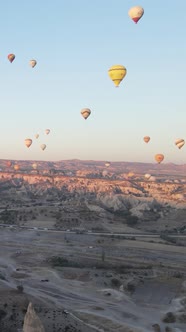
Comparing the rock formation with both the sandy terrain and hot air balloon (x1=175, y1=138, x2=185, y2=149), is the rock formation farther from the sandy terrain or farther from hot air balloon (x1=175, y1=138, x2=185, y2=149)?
hot air balloon (x1=175, y1=138, x2=185, y2=149)

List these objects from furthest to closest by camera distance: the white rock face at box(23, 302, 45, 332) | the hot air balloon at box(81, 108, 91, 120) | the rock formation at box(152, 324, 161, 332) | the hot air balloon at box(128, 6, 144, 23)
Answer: the hot air balloon at box(81, 108, 91, 120) < the hot air balloon at box(128, 6, 144, 23) < the rock formation at box(152, 324, 161, 332) < the white rock face at box(23, 302, 45, 332)

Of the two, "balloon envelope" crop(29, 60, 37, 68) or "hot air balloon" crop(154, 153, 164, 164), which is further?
"hot air balloon" crop(154, 153, 164, 164)

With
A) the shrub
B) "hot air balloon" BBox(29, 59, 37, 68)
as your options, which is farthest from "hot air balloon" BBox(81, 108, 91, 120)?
the shrub

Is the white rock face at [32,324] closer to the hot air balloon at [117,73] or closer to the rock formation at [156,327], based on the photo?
the rock formation at [156,327]

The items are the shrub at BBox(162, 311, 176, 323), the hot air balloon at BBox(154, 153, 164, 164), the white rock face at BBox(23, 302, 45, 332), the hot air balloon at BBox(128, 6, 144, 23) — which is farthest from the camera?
the hot air balloon at BBox(154, 153, 164, 164)

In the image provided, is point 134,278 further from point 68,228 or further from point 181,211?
point 181,211

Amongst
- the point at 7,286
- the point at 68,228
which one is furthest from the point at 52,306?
the point at 68,228

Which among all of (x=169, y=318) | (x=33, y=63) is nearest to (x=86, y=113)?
(x=33, y=63)

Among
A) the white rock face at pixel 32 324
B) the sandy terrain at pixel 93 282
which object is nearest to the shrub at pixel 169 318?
the sandy terrain at pixel 93 282
